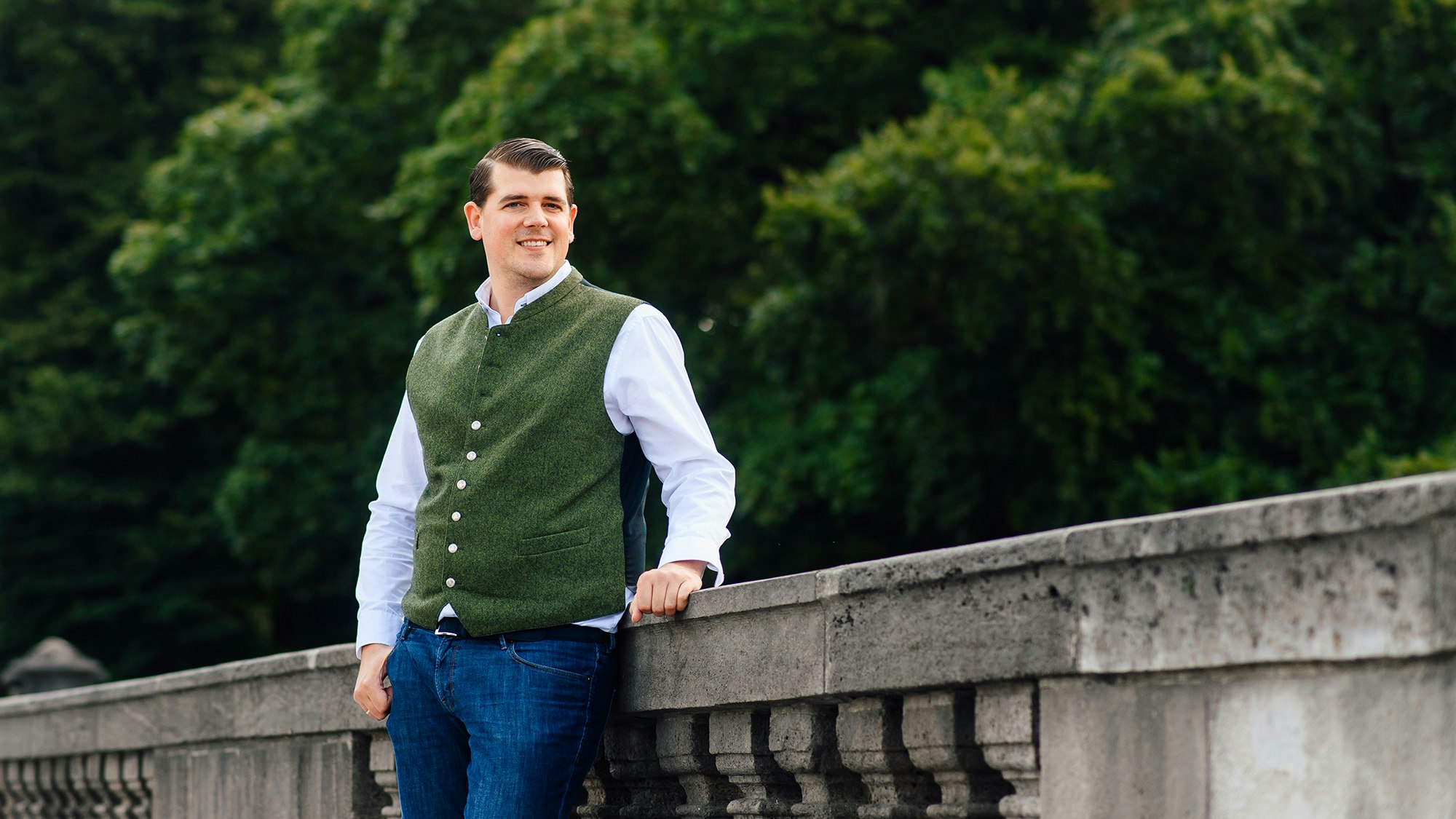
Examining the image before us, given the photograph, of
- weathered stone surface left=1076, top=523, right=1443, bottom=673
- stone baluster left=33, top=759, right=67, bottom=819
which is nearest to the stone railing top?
weathered stone surface left=1076, top=523, right=1443, bottom=673

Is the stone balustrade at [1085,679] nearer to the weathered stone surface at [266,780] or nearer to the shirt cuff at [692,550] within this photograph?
the shirt cuff at [692,550]

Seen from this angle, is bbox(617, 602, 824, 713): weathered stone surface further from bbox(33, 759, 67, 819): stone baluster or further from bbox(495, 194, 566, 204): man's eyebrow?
bbox(33, 759, 67, 819): stone baluster

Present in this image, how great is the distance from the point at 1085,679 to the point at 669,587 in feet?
3.13

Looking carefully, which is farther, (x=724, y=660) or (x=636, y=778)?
(x=636, y=778)

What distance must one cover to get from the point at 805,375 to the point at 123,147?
37.6 ft

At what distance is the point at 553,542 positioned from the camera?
307 centimetres

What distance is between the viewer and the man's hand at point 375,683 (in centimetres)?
341

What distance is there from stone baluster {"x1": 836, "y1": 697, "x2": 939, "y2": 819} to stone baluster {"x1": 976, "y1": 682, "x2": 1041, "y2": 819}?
232 mm

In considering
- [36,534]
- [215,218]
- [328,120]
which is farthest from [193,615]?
[328,120]

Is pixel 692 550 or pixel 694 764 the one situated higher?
pixel 692 550

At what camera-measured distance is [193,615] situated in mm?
20297

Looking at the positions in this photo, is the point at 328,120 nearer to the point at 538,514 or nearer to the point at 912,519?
the point at 912,519

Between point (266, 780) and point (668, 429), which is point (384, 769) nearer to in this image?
point (266, 780)

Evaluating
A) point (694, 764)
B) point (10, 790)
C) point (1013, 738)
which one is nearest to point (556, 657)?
point (694, 764)
